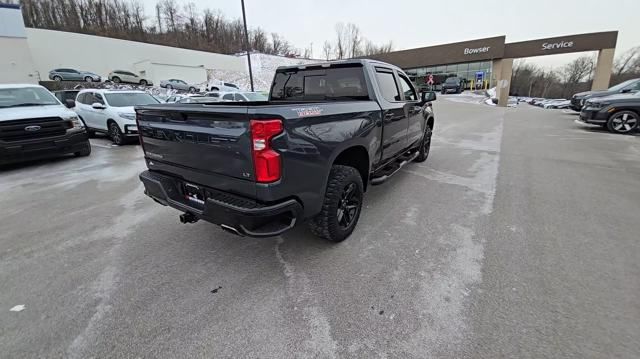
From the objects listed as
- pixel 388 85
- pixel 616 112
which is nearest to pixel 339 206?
pixel 388 85

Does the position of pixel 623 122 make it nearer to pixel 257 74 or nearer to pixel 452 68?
pixel 452 68

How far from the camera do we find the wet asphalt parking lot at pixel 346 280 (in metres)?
1.96

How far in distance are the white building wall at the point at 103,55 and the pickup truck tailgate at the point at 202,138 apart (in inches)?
1499

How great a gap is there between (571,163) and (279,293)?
23.7 ft

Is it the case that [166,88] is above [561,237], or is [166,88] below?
above

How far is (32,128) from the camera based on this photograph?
6.11 meters

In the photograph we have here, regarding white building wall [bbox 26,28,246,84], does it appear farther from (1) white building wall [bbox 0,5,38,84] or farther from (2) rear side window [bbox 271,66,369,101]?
(2) rear side window [bbox 271,66,369,101]

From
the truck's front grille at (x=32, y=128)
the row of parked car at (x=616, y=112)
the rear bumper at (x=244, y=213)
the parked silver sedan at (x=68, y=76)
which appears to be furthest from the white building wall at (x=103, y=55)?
Answer: the row of parked car at (x=616, y=112)

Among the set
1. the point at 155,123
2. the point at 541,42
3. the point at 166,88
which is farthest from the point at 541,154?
the point at 541,42

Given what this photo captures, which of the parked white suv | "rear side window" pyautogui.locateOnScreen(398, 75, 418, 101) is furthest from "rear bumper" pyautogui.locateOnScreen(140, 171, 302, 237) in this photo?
the parked white suv

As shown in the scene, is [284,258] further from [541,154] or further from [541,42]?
[541,42]

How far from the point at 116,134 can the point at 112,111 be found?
2.32ft

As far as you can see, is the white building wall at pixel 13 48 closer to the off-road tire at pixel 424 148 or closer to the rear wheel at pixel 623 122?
the off-road tire at pixel 424 148

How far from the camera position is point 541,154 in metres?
7.28
